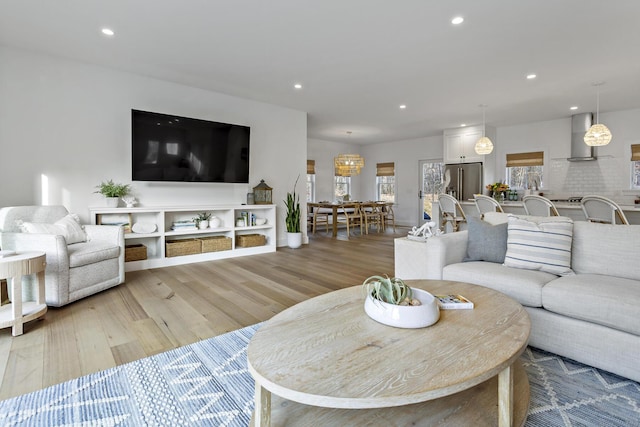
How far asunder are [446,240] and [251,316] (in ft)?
5.50

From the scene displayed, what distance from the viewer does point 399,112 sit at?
6164mm

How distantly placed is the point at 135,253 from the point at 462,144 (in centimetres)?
703

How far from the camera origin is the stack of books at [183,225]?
15.0 feet

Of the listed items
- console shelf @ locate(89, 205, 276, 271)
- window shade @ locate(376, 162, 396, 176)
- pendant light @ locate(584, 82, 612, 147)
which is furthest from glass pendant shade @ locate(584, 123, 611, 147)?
window shade @ locate(376, 162, 396, 176)

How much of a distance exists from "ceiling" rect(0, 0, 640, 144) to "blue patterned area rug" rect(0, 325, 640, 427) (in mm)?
2698

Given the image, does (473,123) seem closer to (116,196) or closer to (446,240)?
(446,240)

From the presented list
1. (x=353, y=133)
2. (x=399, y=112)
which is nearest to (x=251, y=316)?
(x=399, y=112)

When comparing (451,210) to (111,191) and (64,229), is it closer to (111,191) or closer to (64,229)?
(111,191)

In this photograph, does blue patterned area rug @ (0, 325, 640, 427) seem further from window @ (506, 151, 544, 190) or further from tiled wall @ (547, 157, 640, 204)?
window @ (506, 151, 544, 190)

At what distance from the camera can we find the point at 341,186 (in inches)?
396

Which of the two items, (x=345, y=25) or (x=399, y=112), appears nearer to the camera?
(x=345, y=25)

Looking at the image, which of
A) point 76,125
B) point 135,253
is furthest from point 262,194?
point 76,125

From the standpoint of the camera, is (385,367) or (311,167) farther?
(311,167)

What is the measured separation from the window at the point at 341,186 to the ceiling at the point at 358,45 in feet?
15.0
